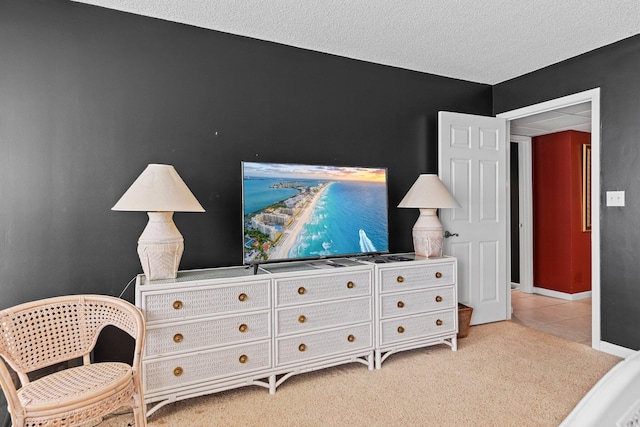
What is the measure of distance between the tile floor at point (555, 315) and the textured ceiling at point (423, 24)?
2522 millimetres

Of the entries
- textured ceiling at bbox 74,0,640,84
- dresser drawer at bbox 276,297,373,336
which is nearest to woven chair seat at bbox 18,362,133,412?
dresser drawer at bbox 276,297,373,336

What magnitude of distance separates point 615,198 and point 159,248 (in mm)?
3406

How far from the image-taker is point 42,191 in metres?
2.33

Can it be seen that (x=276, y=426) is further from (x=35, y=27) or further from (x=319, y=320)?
(x=35, y=27)

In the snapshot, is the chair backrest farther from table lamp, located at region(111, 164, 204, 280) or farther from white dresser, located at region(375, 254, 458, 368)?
white dresser, located at region(375, 254, 458, 368)

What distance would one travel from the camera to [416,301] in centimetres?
293

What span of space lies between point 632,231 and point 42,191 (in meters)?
4.17

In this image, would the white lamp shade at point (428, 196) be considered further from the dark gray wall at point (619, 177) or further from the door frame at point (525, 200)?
the door frame at point (525, 200)

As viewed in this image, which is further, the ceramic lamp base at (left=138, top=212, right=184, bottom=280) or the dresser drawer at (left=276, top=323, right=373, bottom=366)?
the dresser drawer at (left=276, top=323, right=373, bottom=366)

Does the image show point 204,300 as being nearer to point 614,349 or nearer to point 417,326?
point 417,326

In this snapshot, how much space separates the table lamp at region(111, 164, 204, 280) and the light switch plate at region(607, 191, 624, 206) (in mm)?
3139

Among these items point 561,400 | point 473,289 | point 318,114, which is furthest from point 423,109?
point 561,400

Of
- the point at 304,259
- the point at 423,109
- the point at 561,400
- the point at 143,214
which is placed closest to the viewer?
the point at 561,400

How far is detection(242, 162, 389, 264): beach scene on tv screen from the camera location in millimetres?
2639
